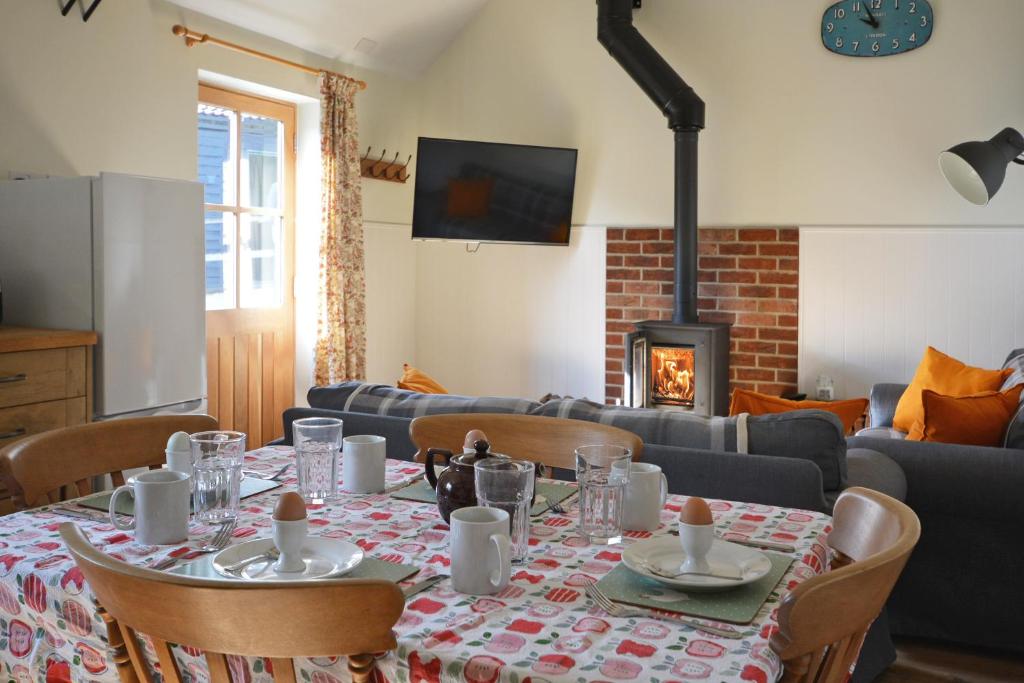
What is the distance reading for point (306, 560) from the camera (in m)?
1.34

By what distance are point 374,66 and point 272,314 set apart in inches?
65.8

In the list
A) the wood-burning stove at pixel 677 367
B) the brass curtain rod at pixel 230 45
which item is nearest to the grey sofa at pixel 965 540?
the wood-burning stove at pixel 677 367

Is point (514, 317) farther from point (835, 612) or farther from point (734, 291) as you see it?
Answer: point (835, 612)

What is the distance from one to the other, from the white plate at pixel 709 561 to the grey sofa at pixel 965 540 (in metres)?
1.47

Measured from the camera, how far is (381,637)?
1.00 meters

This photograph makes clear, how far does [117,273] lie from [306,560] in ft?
7.94

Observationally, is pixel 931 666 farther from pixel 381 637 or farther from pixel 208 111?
pixel 208 111

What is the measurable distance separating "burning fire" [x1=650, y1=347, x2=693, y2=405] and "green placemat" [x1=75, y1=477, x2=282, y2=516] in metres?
3.65

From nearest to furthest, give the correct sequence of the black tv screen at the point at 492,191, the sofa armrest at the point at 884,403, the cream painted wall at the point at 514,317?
the sofa armrest at the point at 884,403 < the black tv screen at the point at 492,191 < the cream painted wall at the point at 514,317

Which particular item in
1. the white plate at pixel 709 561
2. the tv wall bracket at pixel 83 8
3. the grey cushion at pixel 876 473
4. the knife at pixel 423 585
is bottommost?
the grey cushion at pixel 876 473

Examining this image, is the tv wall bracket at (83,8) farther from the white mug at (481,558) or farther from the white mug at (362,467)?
the white mug at (481,558)

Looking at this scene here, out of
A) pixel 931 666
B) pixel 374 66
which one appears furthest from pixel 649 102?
pixel 931 666

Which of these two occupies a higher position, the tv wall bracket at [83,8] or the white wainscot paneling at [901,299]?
the tv wall bracket at [83,8]

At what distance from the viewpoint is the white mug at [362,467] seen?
5.84ft
